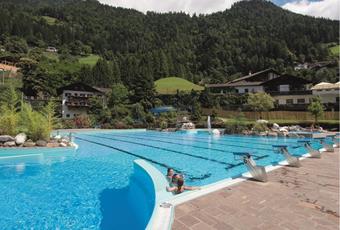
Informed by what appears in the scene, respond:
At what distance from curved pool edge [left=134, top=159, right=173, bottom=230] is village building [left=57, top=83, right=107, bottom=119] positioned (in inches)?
1387

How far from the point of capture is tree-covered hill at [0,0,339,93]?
2849 inches

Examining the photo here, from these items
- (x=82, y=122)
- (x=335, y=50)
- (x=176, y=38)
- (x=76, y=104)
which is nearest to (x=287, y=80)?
(x=82, y=122)

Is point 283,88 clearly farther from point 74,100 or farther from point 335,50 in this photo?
point 335,50

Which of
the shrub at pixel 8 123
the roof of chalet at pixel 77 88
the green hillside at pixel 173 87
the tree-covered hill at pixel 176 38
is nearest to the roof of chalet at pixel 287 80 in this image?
the green hillside at pixel 173 87

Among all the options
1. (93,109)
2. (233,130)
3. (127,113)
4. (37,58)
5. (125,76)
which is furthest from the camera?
(37,58)

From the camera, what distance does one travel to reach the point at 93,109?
3800 centimetres

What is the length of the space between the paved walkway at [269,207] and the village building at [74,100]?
37003 millimetres

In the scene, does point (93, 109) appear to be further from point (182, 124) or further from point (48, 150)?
point (48, 150)

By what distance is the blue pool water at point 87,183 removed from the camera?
17.3ft

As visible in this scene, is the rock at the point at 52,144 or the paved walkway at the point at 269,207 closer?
the paved walkway at the point at 269,207

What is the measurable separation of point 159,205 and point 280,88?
42294 millimetres

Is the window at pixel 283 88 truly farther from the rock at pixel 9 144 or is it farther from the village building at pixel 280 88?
the rock at pixel 9 144

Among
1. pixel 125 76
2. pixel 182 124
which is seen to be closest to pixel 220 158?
pixel 182 124

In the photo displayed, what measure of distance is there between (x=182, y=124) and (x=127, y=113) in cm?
1001
